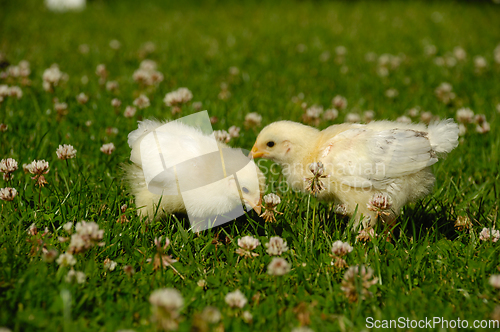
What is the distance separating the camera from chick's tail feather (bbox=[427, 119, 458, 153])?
3268mm

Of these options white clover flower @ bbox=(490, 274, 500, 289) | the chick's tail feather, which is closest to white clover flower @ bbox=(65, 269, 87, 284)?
white clover flower @ bbox=(490, 274, 500, 289)

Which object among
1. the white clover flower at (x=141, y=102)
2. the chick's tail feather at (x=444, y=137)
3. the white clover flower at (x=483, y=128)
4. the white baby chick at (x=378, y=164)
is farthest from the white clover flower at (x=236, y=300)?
the white clover flower at (x=483, y=128)

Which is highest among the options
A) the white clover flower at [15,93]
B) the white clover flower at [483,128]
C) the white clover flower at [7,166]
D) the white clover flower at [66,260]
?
the white clover flower at [15,93]

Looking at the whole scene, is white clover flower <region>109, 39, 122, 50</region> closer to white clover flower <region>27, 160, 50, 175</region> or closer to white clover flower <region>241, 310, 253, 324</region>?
white clover flower <region>27, 160, 50, 175</region>

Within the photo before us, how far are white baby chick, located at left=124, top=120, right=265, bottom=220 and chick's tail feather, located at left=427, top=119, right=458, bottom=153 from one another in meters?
1.53

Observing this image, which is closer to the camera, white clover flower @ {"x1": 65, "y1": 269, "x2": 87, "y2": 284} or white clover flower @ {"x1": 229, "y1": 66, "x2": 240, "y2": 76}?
white clover flower @ {"x1": 65, "y1": 269, "x2": 87, "y2": 284}

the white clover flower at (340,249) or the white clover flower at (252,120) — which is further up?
the white clover flower at (252,120)

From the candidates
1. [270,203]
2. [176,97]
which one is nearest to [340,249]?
[270,203]

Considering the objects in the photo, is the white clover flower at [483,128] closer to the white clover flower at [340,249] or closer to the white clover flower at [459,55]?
the white clover flower at [340,249]

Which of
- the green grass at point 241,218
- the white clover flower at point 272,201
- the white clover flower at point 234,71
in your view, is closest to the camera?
the green grass at point 241,218

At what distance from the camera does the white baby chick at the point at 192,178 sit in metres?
2.97

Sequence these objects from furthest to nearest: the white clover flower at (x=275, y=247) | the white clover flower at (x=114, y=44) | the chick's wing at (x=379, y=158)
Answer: the white clover flower at (x=114, y=44)
the chick's wing at (x=379, y=158)
the white clover flower at (x=275, y=247)
